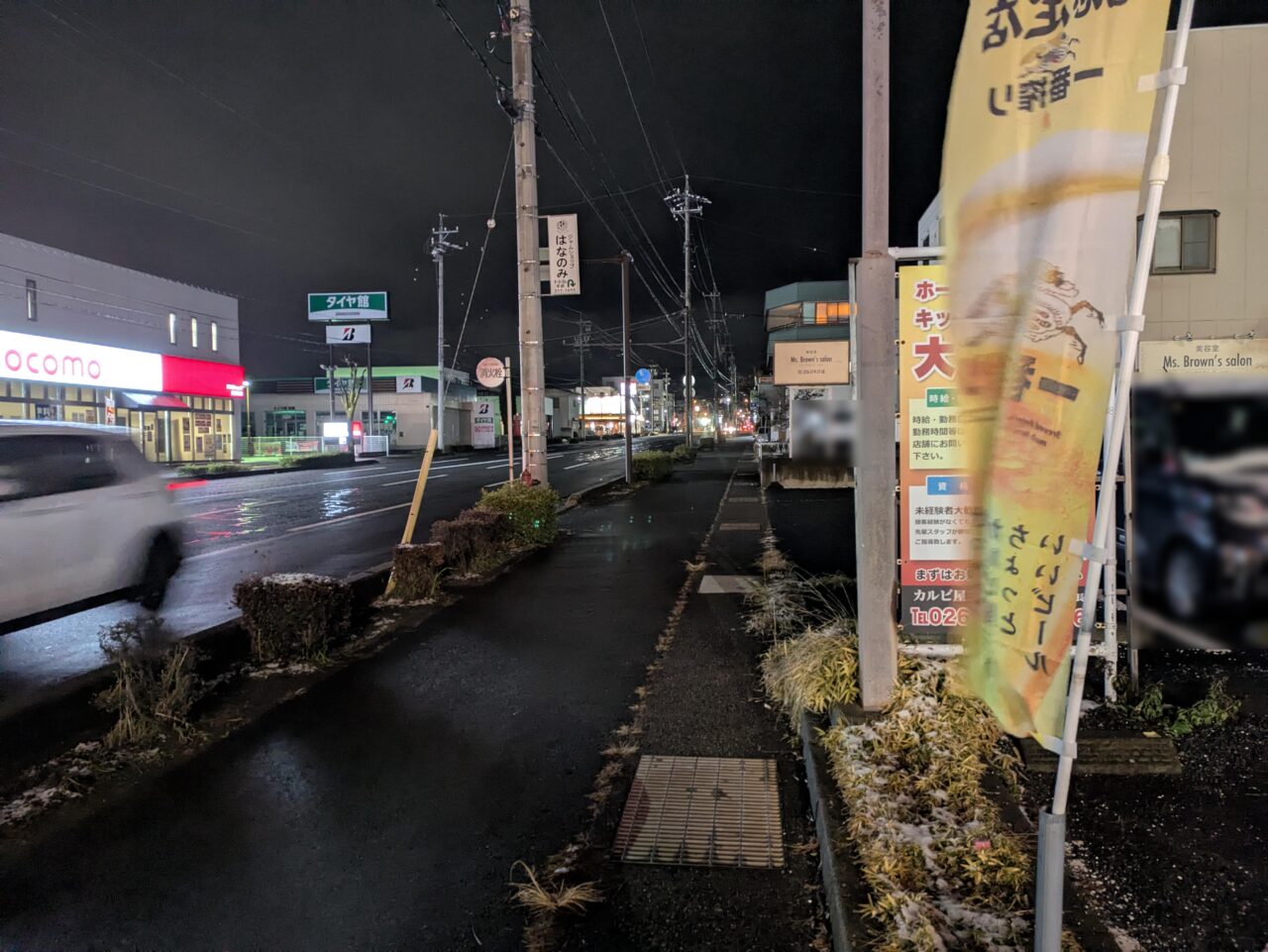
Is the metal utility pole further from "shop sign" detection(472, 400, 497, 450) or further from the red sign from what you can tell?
"shop sign" detection(472, 400, 497, 450)

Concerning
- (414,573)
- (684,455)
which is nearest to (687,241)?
(684,455)

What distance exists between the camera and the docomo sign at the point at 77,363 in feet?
87.4

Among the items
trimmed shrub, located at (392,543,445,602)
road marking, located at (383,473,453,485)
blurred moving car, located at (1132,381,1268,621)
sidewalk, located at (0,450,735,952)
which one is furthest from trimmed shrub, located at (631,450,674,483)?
blurred moving car, located at (1132,381,1268,621)

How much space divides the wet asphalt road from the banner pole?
233 inches

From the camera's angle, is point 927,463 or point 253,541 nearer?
point 927,463

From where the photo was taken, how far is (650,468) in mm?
24422

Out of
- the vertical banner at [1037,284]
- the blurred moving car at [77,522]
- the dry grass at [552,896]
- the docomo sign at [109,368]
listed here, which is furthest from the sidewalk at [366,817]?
the docomo sign at [109,368]

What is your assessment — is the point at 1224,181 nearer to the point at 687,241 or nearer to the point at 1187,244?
the point at 1187,244

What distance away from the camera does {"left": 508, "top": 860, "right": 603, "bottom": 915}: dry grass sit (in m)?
2.93

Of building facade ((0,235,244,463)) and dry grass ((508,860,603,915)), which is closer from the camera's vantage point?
dry grass ((508,860,603,915))

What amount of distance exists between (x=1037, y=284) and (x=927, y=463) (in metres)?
2.57

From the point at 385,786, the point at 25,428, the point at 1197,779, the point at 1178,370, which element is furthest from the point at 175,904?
the point at 1178,370

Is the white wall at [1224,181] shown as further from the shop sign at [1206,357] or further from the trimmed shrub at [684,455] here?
the trimmed shrub at [684,455]

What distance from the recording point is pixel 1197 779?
3.70 meters
